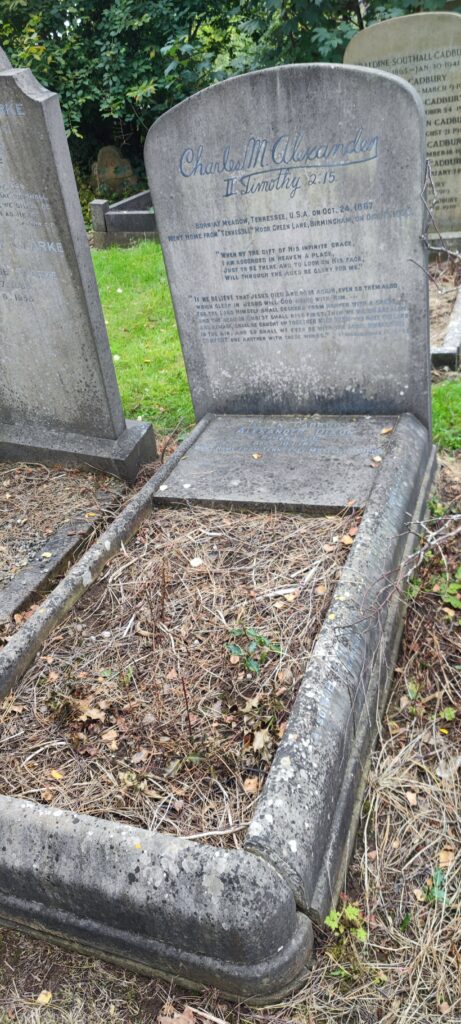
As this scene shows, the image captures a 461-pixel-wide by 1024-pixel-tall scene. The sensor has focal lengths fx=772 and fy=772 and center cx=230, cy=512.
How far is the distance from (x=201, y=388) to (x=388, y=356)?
106 cm

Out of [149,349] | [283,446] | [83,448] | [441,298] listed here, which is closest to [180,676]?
[283,446]

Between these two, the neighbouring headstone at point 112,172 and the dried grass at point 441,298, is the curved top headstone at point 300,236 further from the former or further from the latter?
the neighbouring headstone at point 112,172

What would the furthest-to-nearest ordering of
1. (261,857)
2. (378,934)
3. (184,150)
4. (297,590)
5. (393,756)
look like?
A: (184,150) → (297,590) → (393,756) → (378,934) → (261,857)

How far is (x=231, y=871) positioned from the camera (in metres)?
1.86

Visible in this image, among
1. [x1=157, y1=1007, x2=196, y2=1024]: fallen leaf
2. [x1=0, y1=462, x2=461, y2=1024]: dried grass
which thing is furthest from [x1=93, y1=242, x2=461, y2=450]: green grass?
[x1=157, y1=1007, x2=196, y2=1024]: fallen leaf

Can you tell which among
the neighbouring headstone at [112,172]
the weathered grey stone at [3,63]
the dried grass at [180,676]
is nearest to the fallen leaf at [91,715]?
the dried grass at [180,676]

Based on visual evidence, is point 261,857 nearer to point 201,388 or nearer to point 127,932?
point 127,932

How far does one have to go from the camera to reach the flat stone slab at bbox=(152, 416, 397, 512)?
3.40 m

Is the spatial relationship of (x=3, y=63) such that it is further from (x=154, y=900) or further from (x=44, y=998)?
(x=44, y=998)

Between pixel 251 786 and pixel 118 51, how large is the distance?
36.8 ft

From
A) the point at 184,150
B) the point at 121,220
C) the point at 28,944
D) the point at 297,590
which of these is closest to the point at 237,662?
the point at 297,590

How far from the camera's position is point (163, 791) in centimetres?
235

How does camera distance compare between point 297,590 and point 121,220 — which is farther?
point 121,220

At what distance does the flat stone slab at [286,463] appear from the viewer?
340 centimetres
